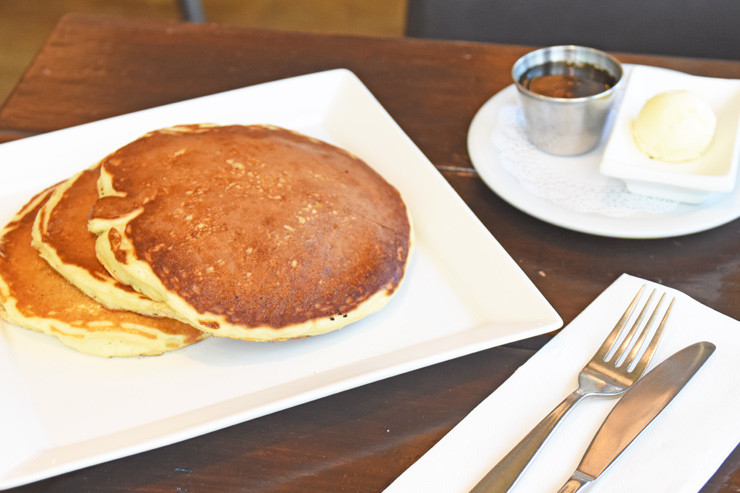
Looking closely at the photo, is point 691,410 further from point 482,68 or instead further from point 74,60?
point 74,60

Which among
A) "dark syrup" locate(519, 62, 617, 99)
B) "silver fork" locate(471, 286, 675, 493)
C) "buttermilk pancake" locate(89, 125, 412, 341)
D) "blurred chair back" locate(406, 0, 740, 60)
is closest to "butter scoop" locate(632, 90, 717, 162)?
"dark syrup" locate(519, 62, 617, 99)

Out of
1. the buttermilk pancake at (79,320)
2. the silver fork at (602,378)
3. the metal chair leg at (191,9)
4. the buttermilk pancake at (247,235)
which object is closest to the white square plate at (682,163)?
the silver fork at (602,378)

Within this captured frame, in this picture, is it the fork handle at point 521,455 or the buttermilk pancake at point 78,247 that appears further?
the buttermilk pancake at point 78,247

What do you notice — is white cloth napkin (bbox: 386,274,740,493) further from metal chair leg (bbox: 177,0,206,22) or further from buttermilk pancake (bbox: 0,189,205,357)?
metal chair leg (bbox: 177,0,206,22)

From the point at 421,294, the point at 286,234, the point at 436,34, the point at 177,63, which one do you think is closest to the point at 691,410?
the point at 421,294

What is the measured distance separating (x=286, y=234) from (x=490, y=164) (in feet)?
1.71

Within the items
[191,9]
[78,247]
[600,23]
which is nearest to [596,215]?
[78,247]

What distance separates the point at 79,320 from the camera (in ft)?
3.08

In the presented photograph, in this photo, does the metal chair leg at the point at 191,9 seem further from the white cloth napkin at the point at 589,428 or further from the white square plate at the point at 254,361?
the white cloth napkin at the point at 589,428

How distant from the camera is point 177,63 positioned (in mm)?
1691

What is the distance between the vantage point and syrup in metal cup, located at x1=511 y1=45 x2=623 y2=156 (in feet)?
4.24

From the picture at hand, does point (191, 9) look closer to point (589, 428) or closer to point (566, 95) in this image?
point (566, 95)

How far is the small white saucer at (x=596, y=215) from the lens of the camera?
44.6 inches

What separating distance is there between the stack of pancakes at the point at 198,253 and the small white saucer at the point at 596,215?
0.26 m
